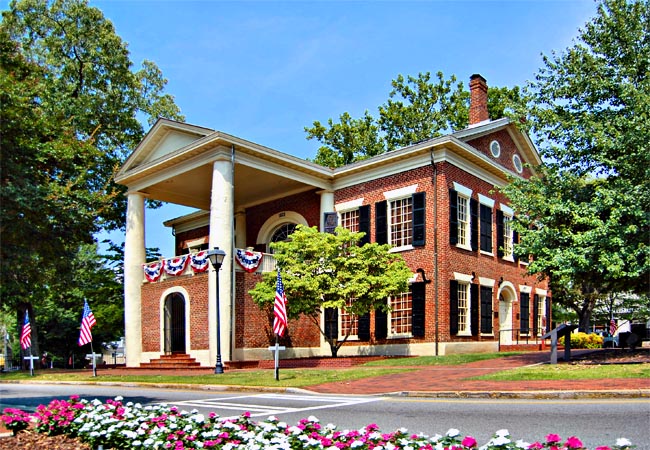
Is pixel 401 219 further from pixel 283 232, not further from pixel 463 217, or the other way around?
→ pixel 283 232

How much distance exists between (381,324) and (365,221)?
4.35m

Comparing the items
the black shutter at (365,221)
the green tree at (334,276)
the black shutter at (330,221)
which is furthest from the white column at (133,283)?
the black shutter at (365,221)

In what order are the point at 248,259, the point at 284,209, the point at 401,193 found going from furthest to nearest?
the point at 284,209, the point at 401,193, the point at 248,259

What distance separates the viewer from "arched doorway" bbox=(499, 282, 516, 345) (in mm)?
27656

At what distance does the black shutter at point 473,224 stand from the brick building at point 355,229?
0.13 feet

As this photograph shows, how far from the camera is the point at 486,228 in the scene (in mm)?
26828

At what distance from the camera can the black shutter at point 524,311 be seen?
2884cm

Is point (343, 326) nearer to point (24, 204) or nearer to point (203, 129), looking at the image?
point (203, 129)

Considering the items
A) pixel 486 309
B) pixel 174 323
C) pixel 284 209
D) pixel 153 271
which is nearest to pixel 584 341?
pixel 486 309

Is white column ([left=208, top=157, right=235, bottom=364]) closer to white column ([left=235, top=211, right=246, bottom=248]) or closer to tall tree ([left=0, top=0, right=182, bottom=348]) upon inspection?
tall tree ([left=0, top=0, right=182, bottom=348])

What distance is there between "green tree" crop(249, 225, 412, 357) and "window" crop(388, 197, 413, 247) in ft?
7.85

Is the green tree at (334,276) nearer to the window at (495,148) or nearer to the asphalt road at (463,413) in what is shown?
the asphalt road at (463,413)

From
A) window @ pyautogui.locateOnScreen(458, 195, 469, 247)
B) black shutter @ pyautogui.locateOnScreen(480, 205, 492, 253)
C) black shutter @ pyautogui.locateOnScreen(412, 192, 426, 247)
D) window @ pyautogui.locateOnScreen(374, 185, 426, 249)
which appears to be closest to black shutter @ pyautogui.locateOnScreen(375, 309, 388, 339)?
window @ pyautogui.locateOnScreen(374, 185, 426, 249)

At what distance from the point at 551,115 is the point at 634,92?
84.2 inches
